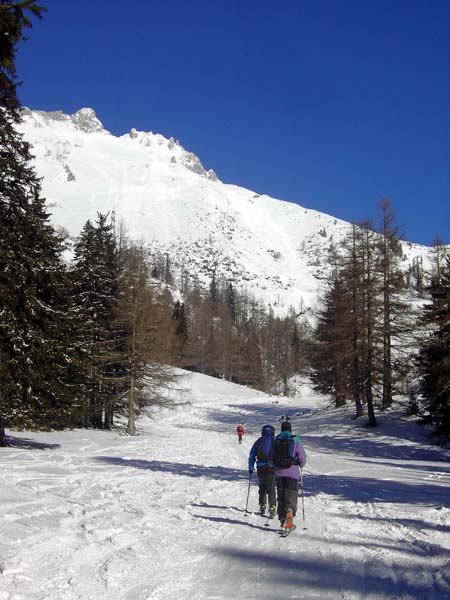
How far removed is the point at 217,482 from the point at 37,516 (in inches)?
242

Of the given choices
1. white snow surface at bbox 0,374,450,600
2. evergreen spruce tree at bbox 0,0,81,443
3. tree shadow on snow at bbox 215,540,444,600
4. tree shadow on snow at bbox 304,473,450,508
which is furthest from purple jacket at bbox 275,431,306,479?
evergreen spruce tree at bbox 0,0,81,443

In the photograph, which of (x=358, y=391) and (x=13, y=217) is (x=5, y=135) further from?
(x=358, y=391)

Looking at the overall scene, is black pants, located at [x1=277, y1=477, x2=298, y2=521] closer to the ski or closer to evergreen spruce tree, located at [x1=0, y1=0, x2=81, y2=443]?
the ski

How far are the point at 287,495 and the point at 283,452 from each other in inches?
28.8

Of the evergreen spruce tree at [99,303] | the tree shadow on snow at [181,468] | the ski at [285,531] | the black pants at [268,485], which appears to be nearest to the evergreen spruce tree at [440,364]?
the tree shadow on snow at [181,468]

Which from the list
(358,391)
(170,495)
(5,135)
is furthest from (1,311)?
(358,391)

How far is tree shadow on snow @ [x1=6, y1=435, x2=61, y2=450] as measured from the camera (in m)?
19.4

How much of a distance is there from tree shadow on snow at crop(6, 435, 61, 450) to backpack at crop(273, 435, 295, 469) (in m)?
13.6

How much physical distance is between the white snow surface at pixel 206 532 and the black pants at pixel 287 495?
38cm

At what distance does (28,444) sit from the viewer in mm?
20422

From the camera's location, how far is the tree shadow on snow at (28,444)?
19359mm

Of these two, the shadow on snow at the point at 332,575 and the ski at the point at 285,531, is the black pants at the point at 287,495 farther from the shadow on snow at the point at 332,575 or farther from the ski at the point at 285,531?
the shadow on snow at the point at 332,575

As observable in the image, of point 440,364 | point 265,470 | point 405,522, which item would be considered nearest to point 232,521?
point 265,470

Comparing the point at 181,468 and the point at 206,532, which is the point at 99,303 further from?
the point at 206,532
